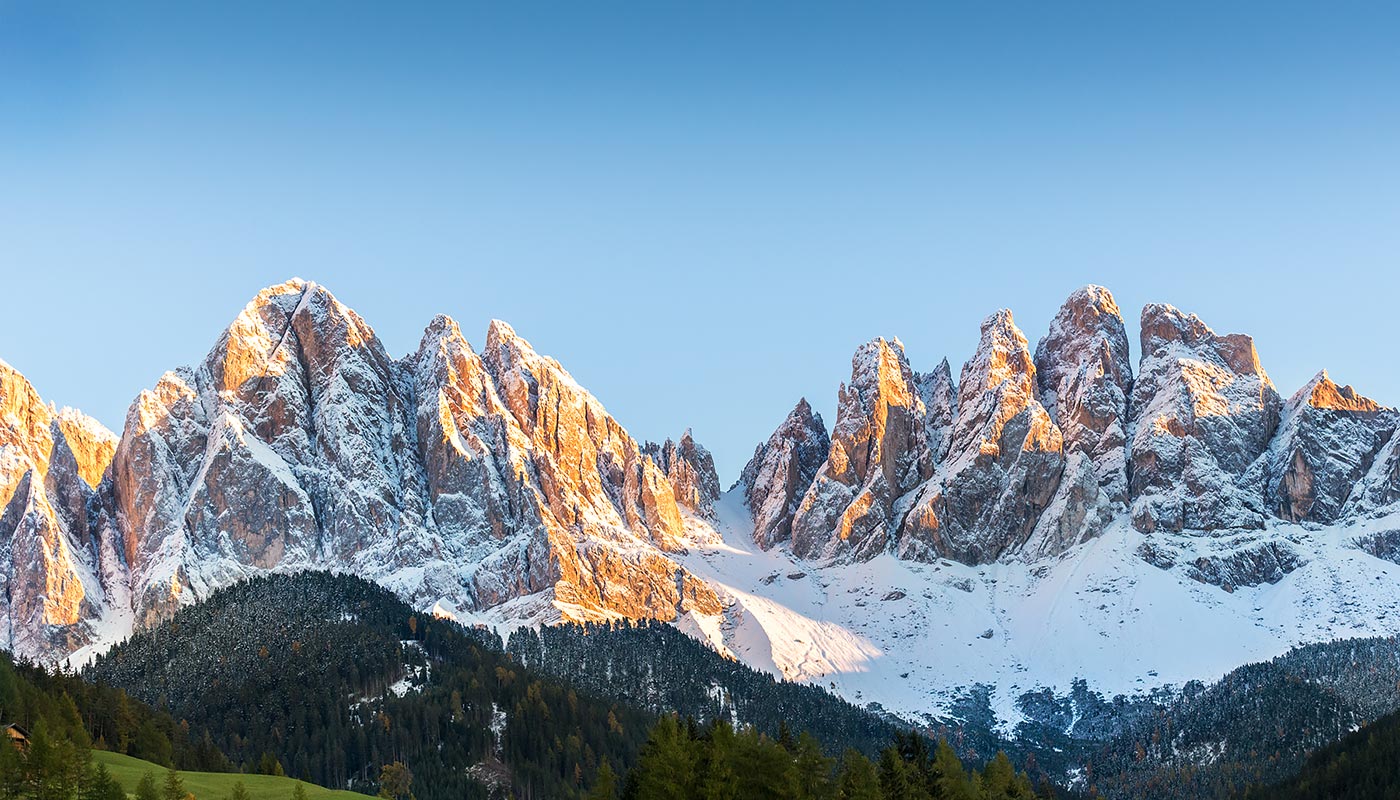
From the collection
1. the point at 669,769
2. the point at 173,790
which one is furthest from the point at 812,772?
the point at 173,790

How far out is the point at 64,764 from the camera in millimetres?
87812

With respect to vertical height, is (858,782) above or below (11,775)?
below

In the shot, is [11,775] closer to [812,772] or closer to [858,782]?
[812,772]

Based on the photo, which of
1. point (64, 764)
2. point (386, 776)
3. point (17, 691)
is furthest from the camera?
point (386, 776)

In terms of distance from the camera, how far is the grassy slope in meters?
99.4

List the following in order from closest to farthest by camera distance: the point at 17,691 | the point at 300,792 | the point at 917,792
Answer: the point at 300,792, the point at 917,792, the point at 17,691

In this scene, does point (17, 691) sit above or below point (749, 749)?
above

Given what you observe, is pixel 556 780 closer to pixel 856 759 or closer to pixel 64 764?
pixel 856 759

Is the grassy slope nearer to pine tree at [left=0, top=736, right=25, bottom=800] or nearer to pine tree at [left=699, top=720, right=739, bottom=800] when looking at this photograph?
pine tree at [left=0, top=736, right=25, bottom=800]

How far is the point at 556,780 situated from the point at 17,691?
78.1 meters

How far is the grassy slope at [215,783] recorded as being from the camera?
326 feet

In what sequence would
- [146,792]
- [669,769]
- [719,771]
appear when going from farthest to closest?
[669,769]
[719,771]
[146,792]

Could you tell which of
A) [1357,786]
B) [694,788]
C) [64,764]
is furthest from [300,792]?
[1357,786]

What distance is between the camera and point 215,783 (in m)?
106
